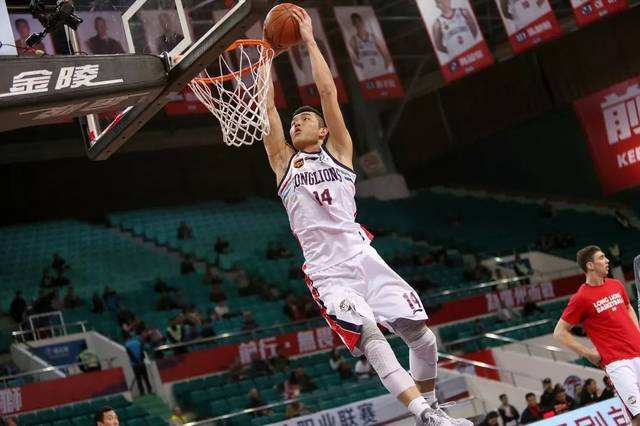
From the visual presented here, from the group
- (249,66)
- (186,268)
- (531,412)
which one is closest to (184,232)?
(186,268)

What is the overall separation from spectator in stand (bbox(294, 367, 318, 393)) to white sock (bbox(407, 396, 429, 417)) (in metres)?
9.75

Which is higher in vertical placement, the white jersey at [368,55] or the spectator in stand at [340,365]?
the white jersey at [368,55]

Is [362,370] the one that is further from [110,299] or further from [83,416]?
[110,299]

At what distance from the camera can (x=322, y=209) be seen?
5.55 metres

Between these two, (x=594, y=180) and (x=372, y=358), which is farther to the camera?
(x=594, y=180)

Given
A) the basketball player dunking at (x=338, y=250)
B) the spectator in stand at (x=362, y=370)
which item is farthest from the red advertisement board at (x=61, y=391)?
the basketball player dunking at (x=338, y=250)

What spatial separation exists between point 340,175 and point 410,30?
22.7 m

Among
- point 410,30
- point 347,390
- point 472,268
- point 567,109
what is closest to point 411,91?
point 410,30

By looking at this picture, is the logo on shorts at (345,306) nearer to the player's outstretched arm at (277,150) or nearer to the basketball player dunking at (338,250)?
the basketball player dunking at (338,250)

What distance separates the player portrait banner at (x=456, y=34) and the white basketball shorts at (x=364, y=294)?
1373 cm

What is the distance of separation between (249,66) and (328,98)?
1.47 meters

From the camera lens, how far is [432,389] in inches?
219

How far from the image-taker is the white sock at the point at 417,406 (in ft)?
15.9

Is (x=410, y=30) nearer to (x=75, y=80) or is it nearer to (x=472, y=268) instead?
(x=472, y=268)
